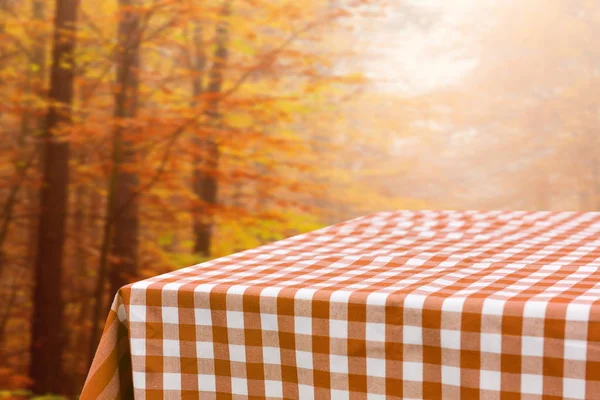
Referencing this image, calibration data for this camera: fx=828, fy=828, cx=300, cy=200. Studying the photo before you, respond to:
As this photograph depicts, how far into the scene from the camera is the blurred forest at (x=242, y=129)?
441cm

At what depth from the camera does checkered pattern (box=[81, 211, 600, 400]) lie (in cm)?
89

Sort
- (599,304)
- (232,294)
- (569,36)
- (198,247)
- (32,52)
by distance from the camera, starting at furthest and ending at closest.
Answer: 1. (569,36)
2. (198,247)
3. (32,52)
4. (232,294)
5. (599,304)

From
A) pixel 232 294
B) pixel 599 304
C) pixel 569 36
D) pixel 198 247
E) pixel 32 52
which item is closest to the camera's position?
pixel 599 304

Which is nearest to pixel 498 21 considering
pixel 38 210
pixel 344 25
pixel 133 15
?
pixel 344 25

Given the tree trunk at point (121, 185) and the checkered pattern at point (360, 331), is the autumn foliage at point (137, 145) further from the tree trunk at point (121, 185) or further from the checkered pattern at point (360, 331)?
the checkered pattern at point (360, 331)

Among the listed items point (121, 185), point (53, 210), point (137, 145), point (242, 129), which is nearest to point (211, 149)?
point (242, 129)

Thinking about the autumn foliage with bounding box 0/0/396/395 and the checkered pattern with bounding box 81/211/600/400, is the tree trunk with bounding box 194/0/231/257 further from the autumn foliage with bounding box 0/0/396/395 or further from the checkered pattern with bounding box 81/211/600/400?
the checkered pattern with bounding box 81/211/600/400

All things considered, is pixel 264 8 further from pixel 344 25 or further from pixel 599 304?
pixel 599 304

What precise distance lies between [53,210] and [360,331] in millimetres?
3711

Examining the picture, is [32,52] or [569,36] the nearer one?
[32,52]

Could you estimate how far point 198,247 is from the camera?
499cm

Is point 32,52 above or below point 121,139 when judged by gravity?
above

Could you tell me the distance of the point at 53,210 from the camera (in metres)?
4.41

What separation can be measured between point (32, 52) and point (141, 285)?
144 inches
